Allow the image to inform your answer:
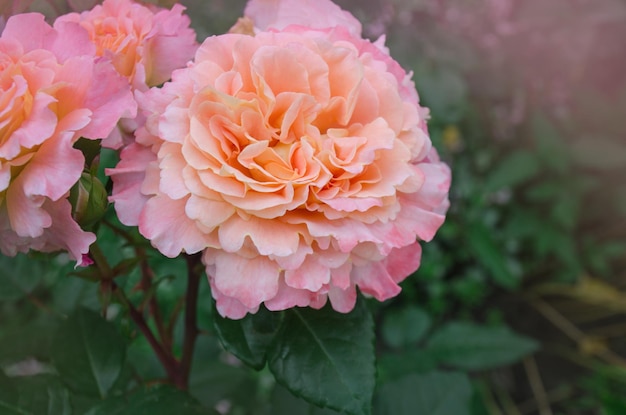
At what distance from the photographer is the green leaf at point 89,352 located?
568 mm

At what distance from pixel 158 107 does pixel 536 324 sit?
158 cm

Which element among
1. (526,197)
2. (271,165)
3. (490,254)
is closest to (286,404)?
(271,165)

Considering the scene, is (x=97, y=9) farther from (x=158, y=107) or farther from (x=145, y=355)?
(x=145, y=355)

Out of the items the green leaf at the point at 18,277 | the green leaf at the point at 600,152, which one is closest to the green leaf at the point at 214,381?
the green leaf at the point at 18,277

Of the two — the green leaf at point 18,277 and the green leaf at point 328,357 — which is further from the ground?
the green leaf at point 328,357

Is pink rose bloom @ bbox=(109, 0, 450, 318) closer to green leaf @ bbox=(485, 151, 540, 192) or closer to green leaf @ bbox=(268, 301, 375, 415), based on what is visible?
green leaf @ bbox=(268, 301, 375, 415)

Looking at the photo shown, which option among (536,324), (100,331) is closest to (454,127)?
(536,324)

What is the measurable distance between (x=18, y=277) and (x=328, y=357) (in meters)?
0.40

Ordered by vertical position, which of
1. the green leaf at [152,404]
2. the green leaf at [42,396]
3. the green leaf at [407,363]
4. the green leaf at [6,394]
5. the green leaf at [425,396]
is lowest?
the green leaf at [407,363]

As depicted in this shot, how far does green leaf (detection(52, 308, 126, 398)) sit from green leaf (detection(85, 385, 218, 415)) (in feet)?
0.15

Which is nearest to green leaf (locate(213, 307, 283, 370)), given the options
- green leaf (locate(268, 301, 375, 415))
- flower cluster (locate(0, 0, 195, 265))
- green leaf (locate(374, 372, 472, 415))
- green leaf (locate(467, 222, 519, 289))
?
green leaf (locate(268, 301, 375, 415))

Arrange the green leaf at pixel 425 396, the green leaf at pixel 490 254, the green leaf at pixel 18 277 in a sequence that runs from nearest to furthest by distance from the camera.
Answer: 1. the green leaf at pixel 18 277
2. the green leaf at pixel 425 396
3. the green leaf at pixel 490 254

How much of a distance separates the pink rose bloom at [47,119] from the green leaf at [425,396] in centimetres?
52

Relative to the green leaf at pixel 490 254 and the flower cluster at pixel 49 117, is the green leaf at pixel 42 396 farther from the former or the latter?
the green leaf at pixel 490 254
